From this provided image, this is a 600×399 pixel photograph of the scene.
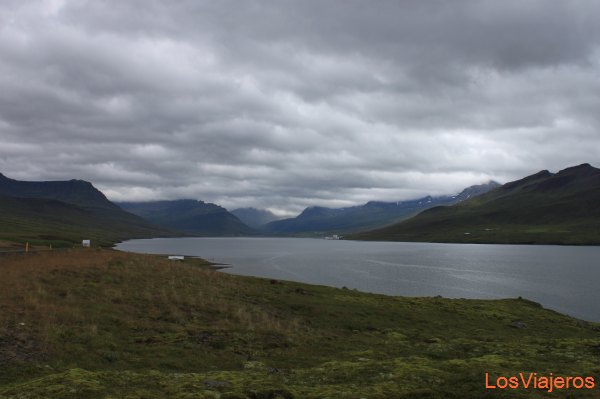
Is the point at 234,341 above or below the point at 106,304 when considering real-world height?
below

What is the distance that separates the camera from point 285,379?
19969mm

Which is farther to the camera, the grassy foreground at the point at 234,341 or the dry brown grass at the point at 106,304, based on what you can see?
the dry brown grass at the point at 106,304

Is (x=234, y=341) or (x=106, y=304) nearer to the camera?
(x=234, y=341)

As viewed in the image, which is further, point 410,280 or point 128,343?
point 410,280

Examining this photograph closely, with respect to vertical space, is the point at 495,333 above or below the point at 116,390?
below

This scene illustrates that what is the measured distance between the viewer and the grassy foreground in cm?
1755

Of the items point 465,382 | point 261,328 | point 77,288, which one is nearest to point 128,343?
point 261,328

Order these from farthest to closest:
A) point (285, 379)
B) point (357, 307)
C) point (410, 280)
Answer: point (410, 280) < point (357, 307) < point (285, 379)

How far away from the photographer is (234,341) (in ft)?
96.8

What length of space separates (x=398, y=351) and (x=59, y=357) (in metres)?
20.5

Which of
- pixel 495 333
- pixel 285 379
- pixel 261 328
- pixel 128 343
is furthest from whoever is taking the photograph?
pixel 495 333

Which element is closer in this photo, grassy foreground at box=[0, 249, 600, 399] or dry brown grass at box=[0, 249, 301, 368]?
grassy foreground at box=[0, 249, 600, 399]

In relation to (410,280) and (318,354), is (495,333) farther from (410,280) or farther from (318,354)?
(410,280)

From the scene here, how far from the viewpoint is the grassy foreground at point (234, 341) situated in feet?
57.6
